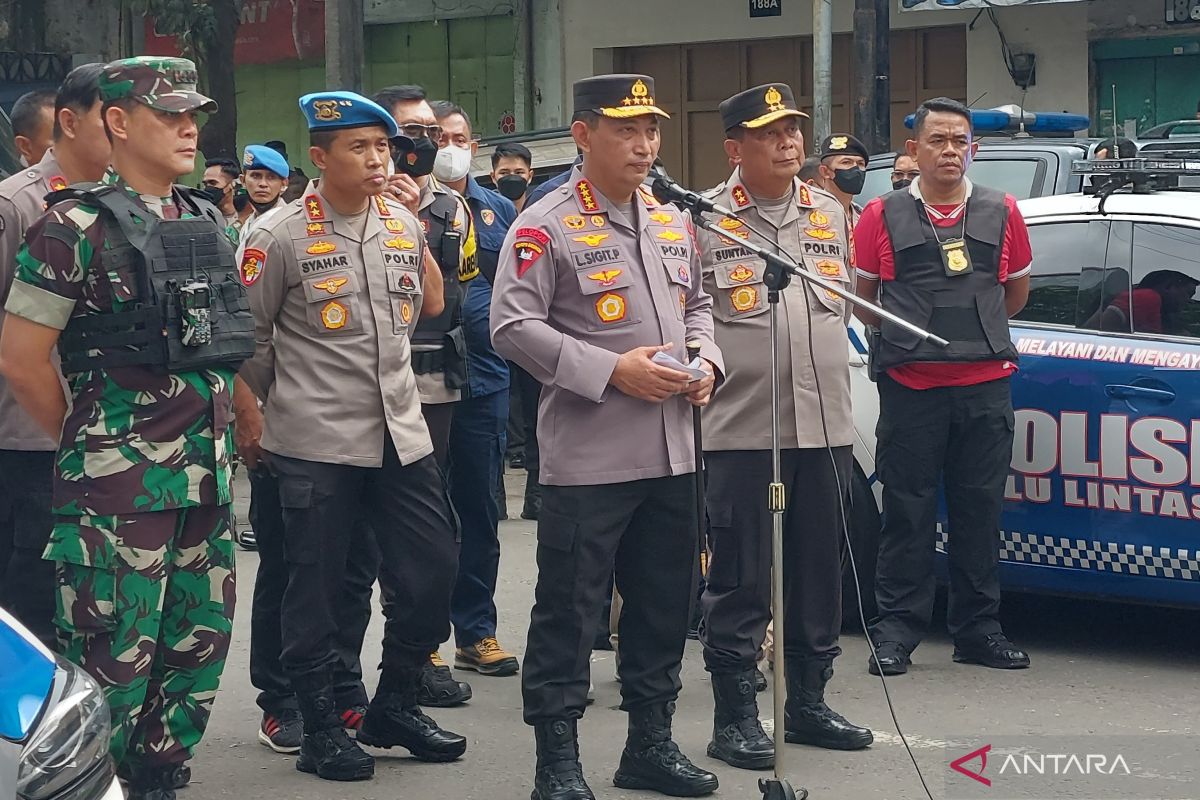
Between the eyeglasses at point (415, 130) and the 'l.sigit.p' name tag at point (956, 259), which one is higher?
the eyeglasses at point (415, 130)

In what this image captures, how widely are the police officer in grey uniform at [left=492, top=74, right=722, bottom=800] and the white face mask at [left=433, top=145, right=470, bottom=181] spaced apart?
1.72 m

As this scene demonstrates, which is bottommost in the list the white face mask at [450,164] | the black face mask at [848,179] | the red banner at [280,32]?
the black face mask at [848,179]

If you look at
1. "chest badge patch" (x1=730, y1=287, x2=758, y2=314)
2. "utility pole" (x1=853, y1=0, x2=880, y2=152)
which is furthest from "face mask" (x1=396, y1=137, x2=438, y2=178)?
"utility pole" (x1=853, y1=0, x2=880, y2=152)

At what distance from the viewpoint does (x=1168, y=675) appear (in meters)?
6.23

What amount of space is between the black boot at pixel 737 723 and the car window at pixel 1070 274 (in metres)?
2.17

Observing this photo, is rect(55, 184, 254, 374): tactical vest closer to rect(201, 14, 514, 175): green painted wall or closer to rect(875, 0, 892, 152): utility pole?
rect(875, 0, 892, 152): utility pole

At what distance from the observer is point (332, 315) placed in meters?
5.09

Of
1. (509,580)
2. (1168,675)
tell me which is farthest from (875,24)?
(1168,675)

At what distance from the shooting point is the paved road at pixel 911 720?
16.7ft

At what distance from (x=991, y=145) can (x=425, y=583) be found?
5145mm

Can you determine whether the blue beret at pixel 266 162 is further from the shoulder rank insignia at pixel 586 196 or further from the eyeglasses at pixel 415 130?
the shoulder rank insignia at pixel 586 196

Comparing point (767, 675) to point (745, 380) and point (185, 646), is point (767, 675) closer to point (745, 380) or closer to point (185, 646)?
point (745, 380)

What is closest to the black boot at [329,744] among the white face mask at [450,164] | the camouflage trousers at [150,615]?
the camouflage trousers at [150,615]

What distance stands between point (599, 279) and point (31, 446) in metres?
1.86
